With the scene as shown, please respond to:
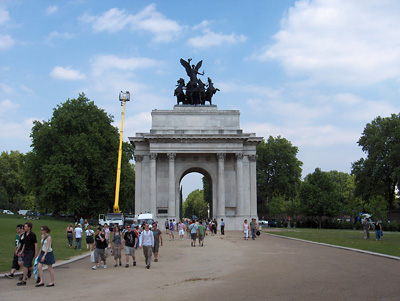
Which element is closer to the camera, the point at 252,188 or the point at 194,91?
the point at 252,188

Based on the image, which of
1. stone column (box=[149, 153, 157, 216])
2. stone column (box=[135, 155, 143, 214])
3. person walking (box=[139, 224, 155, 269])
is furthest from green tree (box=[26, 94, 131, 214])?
person walking (box=[139, 224, 155, 269])

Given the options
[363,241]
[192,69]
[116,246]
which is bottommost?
[363,241]

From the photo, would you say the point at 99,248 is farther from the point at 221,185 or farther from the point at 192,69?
the point at 192,69

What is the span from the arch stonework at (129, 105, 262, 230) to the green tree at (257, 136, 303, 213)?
2904 cm

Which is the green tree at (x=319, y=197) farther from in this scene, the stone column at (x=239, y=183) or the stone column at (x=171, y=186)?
the stone column at (x=171, y=186)

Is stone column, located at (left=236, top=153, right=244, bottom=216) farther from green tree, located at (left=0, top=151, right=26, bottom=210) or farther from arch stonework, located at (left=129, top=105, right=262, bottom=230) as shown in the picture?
green tree, located at (left=0, top=151, right=26, bottom=210)

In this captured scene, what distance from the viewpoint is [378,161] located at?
60.5 meters

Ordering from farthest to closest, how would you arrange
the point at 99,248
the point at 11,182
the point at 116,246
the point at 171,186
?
1. the point at 11,182
2. the point at 171,186
3. the point at 116,246
4. the point at 99,248

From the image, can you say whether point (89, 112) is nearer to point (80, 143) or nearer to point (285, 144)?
point (80, 143)

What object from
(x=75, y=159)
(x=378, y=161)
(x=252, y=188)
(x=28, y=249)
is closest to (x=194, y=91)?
(x=252, y=188)

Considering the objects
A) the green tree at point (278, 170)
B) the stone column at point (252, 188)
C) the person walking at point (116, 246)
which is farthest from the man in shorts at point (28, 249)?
the green tree at point (278, 170)

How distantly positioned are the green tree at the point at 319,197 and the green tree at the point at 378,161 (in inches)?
192

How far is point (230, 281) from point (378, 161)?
54107mm

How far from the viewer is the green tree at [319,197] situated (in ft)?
200
